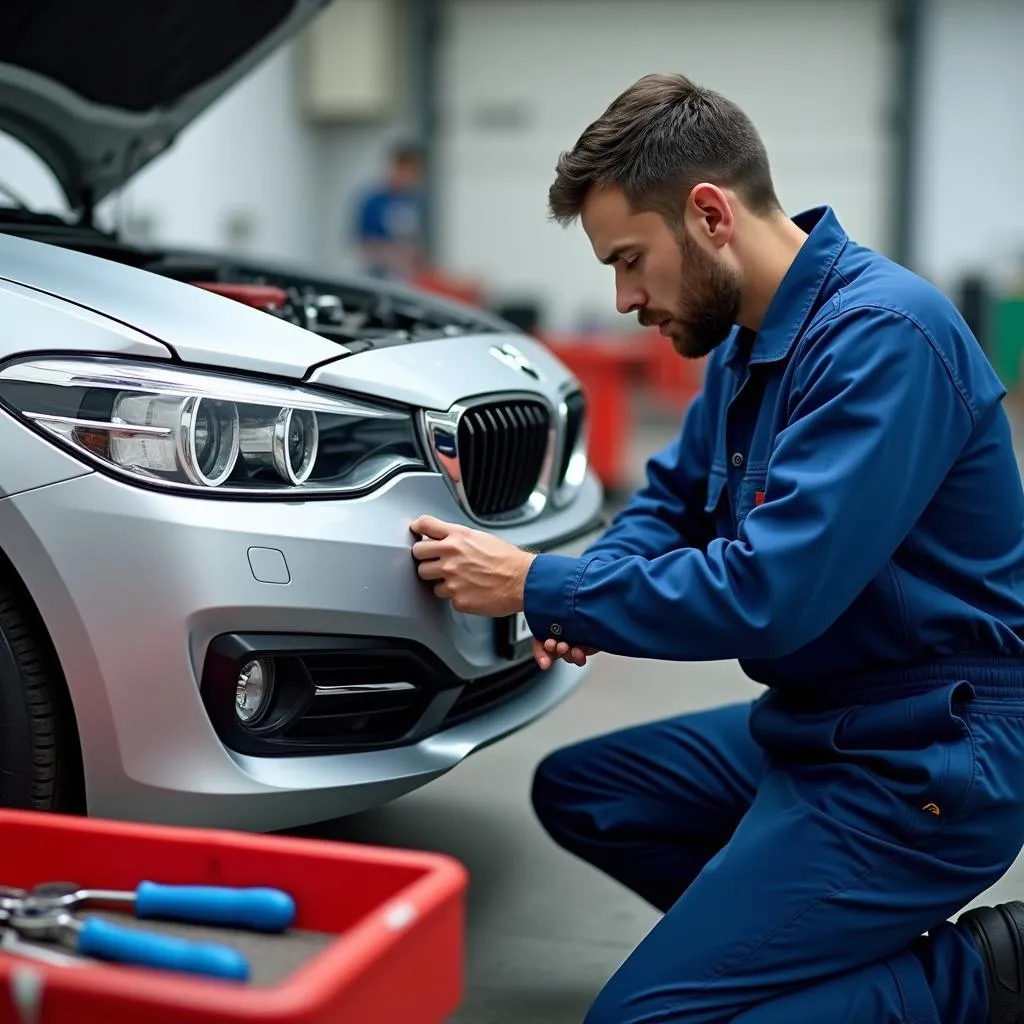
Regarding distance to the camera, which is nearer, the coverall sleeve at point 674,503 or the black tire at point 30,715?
the black tire at point 30,715

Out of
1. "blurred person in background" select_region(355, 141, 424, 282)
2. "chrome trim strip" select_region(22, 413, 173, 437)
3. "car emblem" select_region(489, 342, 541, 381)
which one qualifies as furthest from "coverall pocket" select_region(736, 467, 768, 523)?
"blurred person in background" select_region(355, 141, 424, 282)

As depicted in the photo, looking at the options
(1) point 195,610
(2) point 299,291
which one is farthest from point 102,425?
(2) point 299,291

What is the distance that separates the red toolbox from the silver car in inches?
12.0

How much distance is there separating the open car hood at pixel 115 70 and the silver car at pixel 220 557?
85 centimetres

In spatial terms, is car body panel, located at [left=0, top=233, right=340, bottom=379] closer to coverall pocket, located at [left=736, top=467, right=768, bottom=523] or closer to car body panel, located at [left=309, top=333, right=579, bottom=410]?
car body panel, located at [left=309, top=333, right=579, bottom=410]

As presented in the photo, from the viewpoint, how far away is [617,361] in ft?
18.9

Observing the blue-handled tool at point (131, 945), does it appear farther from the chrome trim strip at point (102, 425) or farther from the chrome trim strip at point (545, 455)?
the chrome trim strip at point (545, 455)

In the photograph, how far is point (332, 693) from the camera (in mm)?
1743

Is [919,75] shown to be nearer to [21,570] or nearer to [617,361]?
[617,361]

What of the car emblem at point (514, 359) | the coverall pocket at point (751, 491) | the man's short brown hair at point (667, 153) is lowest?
the coverall pocket at point (751, 491)

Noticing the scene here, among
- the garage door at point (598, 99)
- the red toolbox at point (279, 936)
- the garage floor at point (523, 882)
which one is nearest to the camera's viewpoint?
the red toolbox at point (279, 936)

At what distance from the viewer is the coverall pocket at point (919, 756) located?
154 centimetres

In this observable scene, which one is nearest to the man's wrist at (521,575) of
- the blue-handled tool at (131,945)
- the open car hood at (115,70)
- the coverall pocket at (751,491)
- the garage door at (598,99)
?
the coverall pocket at (751,491)

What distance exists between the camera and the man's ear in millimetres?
1602
